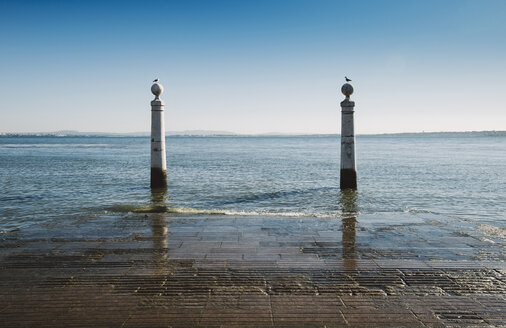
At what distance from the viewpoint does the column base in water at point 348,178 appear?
14188 millimetres

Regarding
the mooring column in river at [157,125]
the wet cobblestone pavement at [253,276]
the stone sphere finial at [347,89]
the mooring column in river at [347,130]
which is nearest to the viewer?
the wet cobblestone pavement at [253,276]

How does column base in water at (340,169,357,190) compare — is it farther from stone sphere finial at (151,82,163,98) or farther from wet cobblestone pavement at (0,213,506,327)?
stone sphere finial at (151,82,163,98)

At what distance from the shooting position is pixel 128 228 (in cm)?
718

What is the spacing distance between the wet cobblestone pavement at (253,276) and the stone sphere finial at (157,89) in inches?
302

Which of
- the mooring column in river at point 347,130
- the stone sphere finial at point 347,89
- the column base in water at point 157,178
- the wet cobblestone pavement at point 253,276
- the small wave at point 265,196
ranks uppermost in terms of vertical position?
the stone sphere finial at point 347,89

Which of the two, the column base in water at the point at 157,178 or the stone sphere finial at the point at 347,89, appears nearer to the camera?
the stone sphere finial at the point at 347,89

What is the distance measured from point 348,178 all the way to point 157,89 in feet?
26.4

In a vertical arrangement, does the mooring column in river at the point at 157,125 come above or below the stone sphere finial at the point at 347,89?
below

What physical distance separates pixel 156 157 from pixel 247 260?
9893mm

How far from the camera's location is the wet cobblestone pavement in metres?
3.57

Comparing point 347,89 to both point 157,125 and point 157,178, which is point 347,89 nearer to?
point 157,125

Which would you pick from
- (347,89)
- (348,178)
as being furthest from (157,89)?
(348,178)

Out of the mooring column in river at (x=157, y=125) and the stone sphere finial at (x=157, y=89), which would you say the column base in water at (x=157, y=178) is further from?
the stone sphere finial at (x=157, y=89)

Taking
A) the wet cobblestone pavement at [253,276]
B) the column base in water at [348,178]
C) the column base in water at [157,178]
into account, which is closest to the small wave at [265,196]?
the column base in water at [348,178]
